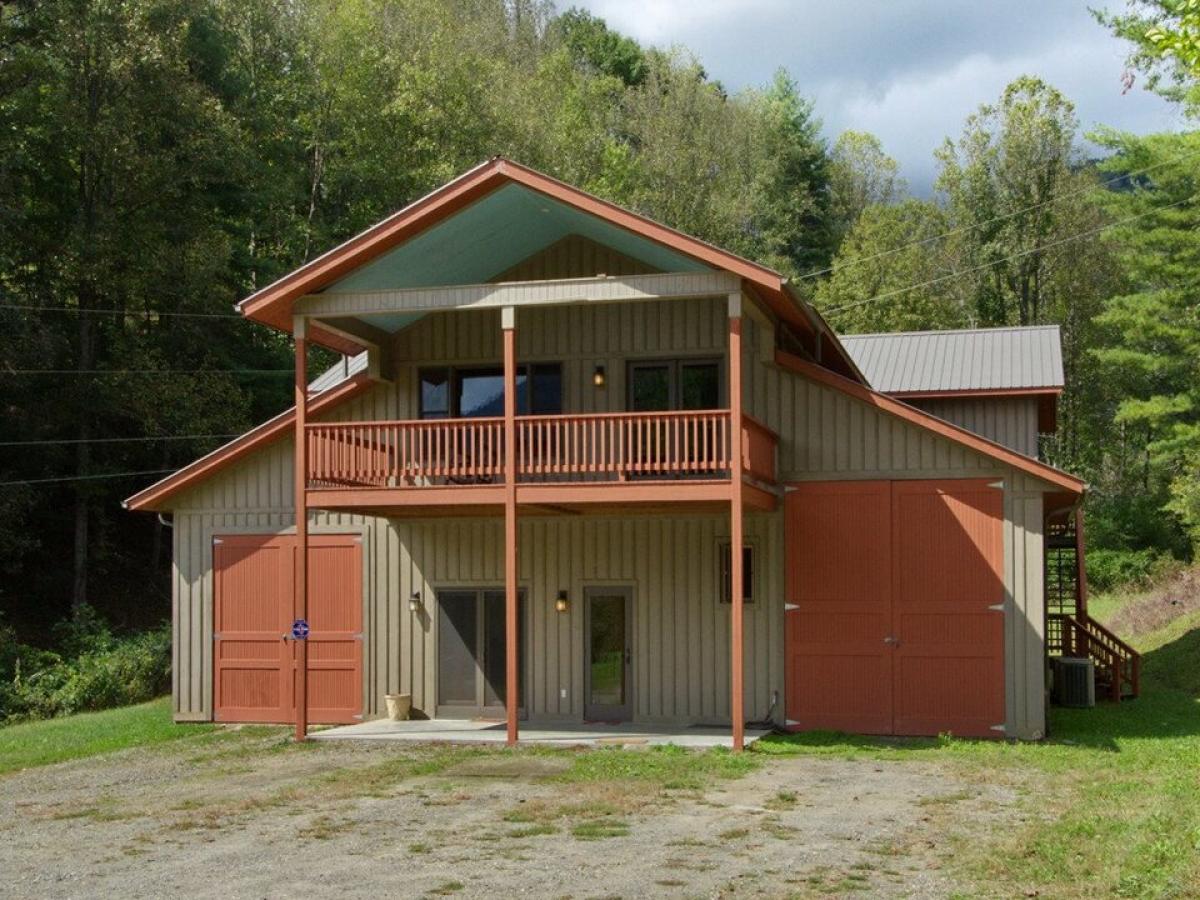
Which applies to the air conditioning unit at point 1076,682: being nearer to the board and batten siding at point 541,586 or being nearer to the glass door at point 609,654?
the board and batten siding at point 541,586

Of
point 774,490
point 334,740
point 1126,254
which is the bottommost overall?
point 334,740

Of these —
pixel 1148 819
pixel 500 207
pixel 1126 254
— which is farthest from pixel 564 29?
pixel 1148 819

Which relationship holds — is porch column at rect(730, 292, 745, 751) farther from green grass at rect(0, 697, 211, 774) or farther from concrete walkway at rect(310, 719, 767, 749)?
green grass at rect(0, 697, 211, 774)

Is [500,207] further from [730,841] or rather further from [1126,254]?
[1126,254]

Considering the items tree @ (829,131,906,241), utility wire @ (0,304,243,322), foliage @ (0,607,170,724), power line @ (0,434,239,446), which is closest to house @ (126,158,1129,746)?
foliage @ (0,607,170,724)

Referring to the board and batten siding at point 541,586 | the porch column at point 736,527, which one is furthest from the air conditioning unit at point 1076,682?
the porch column at point 736,527

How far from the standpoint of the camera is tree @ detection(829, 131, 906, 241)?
59.1 metres

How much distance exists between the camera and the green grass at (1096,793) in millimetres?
9508

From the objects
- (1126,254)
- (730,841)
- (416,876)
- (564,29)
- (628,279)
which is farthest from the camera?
(564,29)

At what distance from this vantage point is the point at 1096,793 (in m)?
13.3

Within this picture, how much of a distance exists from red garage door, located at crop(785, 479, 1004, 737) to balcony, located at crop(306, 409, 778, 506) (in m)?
1.32

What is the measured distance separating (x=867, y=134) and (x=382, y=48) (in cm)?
2525

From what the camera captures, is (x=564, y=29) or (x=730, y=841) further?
(x=564, y=29)

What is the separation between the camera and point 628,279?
17.5 m
